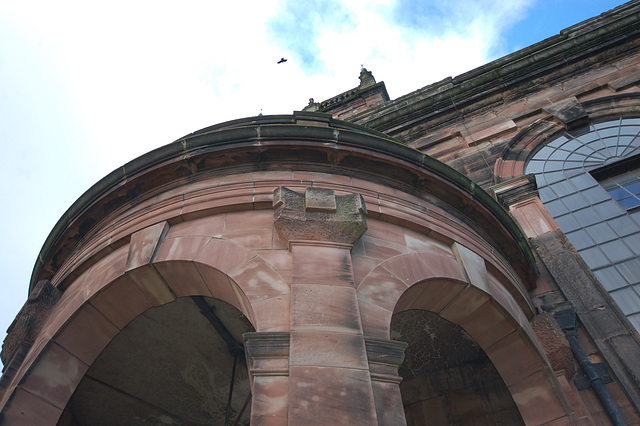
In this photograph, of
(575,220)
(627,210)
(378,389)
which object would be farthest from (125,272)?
(627,210)

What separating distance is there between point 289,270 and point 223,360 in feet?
8.77

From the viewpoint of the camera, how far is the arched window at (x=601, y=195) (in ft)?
21.3

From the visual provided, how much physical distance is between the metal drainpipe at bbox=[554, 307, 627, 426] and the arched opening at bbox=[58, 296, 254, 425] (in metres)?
3.81

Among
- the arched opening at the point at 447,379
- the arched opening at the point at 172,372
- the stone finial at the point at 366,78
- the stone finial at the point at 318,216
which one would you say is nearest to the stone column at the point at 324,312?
the stone finial at the point at 318,216

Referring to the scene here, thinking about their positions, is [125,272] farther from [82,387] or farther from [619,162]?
[619,162]

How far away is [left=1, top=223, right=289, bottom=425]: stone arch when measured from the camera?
368 cm

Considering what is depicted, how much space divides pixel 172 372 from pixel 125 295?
1.81 meters

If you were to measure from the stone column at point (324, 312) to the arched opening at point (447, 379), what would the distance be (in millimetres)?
2007

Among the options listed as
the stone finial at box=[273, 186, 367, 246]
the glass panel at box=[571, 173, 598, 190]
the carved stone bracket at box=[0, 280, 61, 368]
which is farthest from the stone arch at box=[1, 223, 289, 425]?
the glass panel at box=[571, 173, 598, 190]

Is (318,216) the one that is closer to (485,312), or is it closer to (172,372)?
(485,312)

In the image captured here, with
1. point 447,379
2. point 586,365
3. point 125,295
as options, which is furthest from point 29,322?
point 586,365

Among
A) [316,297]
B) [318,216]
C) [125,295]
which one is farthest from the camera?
[125,295]

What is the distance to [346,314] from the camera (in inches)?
130

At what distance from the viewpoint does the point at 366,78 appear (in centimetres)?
2186
